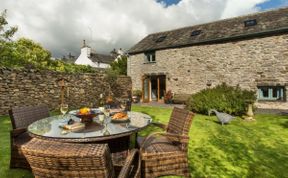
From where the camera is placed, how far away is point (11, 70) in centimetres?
1077

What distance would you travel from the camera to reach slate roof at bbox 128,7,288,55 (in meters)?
14.2

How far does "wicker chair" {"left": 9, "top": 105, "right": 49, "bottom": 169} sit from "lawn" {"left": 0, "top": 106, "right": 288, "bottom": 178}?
13.2 inches

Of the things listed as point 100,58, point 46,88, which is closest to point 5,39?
point 46,88

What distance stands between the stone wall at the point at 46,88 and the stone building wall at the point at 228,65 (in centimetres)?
591

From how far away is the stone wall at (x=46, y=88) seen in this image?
1059 cm

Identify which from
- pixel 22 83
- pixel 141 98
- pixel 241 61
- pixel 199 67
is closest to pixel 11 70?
pixel 22 83

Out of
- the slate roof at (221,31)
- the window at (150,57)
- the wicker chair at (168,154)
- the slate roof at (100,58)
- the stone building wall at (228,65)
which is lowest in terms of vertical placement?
the wicker chair at (168,154)

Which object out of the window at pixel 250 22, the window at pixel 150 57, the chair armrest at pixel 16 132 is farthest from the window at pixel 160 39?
the chair armrest at pixel 16 132

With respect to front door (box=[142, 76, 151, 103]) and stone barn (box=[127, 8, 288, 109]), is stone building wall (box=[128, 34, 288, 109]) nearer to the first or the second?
stone barn (box=[127, 8, 288, 109])

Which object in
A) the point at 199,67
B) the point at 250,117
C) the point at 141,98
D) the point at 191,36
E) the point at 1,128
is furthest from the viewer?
the point at 141,98

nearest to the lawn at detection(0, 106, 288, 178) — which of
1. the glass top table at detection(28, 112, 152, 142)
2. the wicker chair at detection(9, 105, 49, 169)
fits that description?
the wicker chair at detection(9, 105, 49, 169)

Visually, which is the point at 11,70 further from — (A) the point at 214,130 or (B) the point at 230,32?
(B) the point at 230,32

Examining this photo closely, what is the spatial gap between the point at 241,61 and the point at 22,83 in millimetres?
14169

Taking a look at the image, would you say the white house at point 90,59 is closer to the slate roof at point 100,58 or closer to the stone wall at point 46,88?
the slate roof at point 100,58
